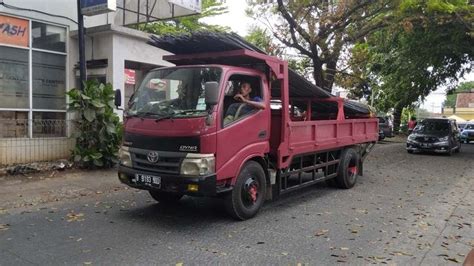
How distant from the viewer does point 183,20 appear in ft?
58.6

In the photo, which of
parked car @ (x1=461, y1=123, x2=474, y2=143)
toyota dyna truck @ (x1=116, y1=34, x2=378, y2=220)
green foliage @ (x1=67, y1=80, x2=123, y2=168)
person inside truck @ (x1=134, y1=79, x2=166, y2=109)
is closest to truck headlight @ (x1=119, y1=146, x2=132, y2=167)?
toyota dyna truck @ (x1=116, y1=34, x2=378, y2=220)

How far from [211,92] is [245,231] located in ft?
6.54

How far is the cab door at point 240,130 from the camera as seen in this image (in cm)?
618

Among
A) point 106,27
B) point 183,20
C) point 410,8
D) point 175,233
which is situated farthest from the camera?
point 183,20

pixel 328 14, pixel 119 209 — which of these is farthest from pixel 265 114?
pixel 328 14

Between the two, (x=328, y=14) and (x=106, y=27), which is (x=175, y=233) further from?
(x=328, y=14)

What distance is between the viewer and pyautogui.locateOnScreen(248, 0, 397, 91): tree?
15.1 metres

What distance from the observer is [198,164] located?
595cm

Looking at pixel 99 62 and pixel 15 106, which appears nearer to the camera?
pixel 15 106

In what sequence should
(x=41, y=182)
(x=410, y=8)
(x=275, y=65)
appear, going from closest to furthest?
(x=275, y=65), (x=41, y=182), (x=410, y=8)

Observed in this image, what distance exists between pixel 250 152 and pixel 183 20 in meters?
12.4

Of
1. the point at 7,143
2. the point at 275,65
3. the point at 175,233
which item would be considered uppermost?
the point at 275,65

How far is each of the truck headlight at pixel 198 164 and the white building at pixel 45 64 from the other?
6205mm

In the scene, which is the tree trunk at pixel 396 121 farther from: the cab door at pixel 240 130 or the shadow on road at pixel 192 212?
the cab door at pixel 240 130
